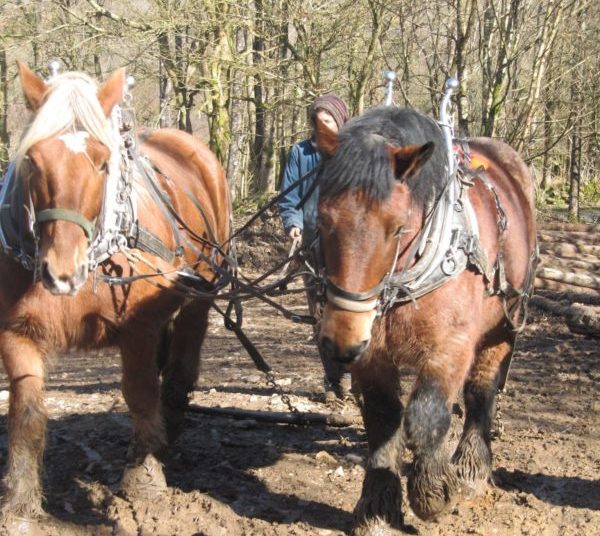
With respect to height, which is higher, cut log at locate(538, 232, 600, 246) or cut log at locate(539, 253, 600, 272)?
cut log at locate(538, 232, 600, 246)

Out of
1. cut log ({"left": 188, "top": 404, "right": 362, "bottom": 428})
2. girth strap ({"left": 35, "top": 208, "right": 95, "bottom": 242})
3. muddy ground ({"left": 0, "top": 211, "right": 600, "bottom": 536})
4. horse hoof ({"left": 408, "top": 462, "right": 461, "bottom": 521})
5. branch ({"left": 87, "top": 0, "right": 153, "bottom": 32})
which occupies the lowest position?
muddy ground ({"left": 0, "top": 211, "right": 600, "bottom": 536})

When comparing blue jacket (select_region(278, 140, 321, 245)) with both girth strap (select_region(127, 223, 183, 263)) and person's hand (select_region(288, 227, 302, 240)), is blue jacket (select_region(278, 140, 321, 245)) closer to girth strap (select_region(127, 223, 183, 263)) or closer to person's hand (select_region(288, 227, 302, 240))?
person's hand (select_region(288, 227, 302, 240))

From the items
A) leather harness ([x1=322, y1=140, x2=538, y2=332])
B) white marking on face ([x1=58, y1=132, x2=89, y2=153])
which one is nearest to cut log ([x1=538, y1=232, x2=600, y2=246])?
leather harness ([x1=322, y1=140, x2=538, y2=332])

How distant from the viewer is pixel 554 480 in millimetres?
3873

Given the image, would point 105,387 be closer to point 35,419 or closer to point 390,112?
point 35,419

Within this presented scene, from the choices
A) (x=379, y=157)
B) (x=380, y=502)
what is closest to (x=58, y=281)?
(x=379, y=157)

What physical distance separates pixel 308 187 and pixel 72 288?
5.50 feet

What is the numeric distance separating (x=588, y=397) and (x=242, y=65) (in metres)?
8.80

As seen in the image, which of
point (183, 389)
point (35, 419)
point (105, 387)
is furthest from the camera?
point (105, 387)

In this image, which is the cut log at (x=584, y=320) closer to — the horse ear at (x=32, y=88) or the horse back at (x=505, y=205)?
the horse back at (x=505, y=205)

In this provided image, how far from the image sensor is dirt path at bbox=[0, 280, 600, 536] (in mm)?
3365

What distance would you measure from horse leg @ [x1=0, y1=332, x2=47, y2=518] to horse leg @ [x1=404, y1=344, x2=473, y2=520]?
1.55 m

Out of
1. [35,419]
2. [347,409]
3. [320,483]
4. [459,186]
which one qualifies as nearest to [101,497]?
[35,419]

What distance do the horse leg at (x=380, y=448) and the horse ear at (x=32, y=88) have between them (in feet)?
5.57
